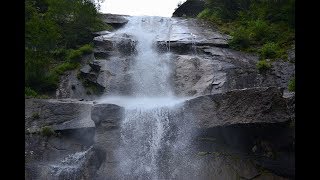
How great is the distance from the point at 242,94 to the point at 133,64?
298 inches

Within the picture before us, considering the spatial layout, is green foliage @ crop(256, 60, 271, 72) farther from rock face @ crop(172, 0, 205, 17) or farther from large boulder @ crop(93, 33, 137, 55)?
rock face @ crop(172, 0, 205, 17)

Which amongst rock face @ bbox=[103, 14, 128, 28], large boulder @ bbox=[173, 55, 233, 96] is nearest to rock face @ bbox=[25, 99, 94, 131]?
large boulder @ bbox=[173, 55, 233, 96]

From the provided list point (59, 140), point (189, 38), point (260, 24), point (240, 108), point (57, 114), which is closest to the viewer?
point (240, 108)

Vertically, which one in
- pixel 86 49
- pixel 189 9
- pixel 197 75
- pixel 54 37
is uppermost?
pixel 189 9

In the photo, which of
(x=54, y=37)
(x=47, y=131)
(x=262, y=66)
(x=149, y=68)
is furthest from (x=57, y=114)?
(x=262, y=66)

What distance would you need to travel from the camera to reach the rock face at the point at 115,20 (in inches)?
999

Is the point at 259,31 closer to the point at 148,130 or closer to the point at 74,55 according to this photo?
the point at 74,55

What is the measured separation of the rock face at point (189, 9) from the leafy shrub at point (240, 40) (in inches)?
471

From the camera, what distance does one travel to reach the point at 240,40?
20.3 meters

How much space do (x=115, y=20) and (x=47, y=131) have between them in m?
13.7
